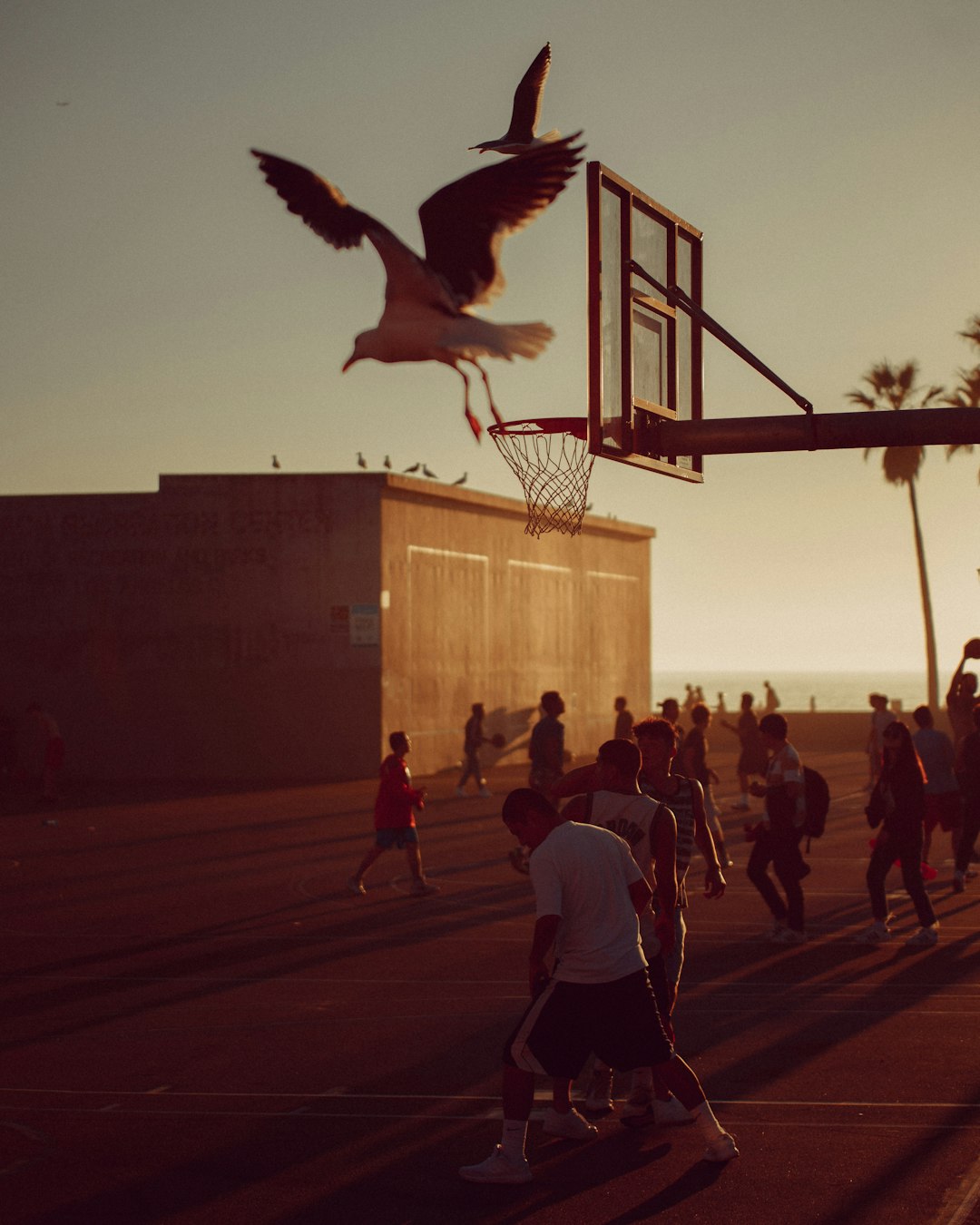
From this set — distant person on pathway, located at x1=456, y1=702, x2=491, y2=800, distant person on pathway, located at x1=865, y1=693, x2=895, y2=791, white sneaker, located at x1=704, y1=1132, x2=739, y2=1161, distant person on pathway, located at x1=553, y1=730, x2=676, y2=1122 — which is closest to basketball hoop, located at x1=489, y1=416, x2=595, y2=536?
distant person on pathway, located at x1=553, y1=730, x2=676, y2=1122

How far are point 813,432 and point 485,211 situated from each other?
2.82m

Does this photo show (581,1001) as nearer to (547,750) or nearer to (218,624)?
(547,750)

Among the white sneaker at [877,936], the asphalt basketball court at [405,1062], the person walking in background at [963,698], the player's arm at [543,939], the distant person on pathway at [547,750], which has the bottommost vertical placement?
the asphalt basketball court at [405,1062]

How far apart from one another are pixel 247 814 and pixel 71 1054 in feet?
55.9

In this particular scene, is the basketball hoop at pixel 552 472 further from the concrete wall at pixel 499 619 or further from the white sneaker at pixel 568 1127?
the concrete wall at pixel 499 619

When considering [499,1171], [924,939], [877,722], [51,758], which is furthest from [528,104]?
[51,758]

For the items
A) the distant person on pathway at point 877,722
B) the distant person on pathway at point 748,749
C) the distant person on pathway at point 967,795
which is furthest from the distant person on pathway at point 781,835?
the distant person on pathway at point 748,749

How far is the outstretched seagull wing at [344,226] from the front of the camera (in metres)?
5.60

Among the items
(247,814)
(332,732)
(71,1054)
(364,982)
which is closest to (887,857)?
(364,982)

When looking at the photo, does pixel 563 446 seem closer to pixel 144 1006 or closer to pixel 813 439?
pixel 813 439

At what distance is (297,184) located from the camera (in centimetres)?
647

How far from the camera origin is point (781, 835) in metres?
12.9

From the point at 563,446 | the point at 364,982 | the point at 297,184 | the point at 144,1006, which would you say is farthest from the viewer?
the point at 364,982

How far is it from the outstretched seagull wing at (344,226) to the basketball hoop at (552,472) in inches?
126
